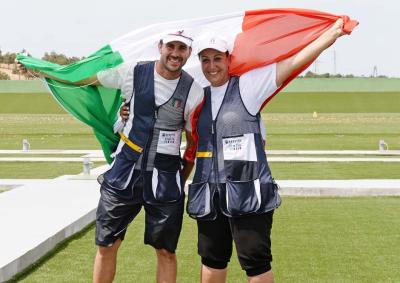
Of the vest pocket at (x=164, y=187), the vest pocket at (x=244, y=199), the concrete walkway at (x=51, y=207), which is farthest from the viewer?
the concrete walkway at (x=51, y=207)

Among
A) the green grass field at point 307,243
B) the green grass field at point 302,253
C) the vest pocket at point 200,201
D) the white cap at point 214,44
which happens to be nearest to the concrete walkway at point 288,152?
the green grass field at point 307,243

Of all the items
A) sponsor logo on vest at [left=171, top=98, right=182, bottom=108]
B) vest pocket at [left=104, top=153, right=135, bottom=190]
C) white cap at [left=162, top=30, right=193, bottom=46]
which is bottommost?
vest pocket at [left=104, top=153, right=135, bottom=190]

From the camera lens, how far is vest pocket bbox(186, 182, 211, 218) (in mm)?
5102

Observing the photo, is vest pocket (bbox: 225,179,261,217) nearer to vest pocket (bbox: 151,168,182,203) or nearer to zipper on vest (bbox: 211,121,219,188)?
zipper on vest (bbox: 211,121,219,188)

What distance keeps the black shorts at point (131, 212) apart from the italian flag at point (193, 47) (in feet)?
2.12

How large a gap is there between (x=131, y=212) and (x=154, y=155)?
1.41 feet

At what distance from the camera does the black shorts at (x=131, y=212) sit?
5.39 metres

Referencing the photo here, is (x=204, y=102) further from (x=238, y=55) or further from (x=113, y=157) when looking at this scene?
(x=113, y=157)

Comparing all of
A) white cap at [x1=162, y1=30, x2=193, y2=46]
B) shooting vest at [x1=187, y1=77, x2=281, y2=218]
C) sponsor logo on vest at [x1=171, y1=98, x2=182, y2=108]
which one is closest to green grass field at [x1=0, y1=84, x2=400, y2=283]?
shooting vest at [x1=187, y1=77, x2=281, y2=218]

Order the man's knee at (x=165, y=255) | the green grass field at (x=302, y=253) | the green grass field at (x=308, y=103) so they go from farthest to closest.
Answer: the green grass field at (x=308, y=103)
the green grass field at (x=302, y=253)
the man's knee at (x=165, y=255)

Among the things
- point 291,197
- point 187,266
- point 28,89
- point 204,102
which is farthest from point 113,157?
point 28,89

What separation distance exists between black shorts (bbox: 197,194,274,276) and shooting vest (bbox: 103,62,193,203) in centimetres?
36

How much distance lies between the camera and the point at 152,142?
5.33 m

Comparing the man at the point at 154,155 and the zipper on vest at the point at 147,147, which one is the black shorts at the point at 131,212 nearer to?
the man at the point at 154,155
